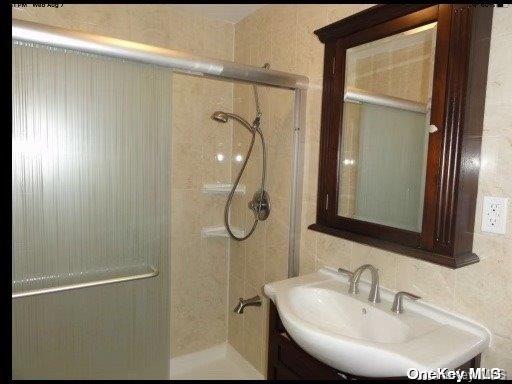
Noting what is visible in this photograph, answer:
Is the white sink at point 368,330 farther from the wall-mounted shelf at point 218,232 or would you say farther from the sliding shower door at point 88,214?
the wall-mounted shelf at point 218,232

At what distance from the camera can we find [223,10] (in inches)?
83.7

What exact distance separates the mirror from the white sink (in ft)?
Result: 1.01

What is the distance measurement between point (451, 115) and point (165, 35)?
66.6 inches

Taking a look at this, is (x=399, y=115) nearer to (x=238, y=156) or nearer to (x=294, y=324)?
(x=294, y=324)

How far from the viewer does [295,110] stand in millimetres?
1715

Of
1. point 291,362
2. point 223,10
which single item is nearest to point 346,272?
point 291,362

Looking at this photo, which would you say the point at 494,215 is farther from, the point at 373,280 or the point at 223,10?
the point at 223,10

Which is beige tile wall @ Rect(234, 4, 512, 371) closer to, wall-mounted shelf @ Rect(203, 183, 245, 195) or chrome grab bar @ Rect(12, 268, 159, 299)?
wall-mounted shelf @ Rect(203, 183, 245, 195)

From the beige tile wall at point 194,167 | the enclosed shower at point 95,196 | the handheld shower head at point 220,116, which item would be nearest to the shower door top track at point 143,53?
the enclosed shower at point 95,196

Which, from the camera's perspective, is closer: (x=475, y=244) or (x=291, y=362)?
(x=475, y=244)

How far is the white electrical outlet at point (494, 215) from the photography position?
1028 mm

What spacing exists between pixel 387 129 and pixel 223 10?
1363 mm

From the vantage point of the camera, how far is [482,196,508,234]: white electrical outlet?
1.03m

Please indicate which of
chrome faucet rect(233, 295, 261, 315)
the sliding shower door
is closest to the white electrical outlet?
the sliding shower door
